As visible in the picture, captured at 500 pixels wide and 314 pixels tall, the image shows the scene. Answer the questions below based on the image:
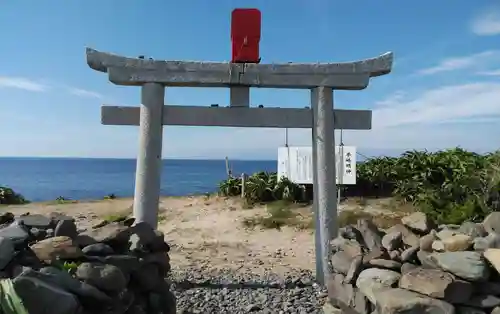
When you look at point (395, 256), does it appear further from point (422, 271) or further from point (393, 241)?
point (422, 271)

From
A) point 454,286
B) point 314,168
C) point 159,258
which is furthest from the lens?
point 314,168

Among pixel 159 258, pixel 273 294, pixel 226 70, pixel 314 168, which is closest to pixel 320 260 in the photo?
pixel 273 294

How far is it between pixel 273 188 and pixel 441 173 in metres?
4.47

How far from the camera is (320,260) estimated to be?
580cm

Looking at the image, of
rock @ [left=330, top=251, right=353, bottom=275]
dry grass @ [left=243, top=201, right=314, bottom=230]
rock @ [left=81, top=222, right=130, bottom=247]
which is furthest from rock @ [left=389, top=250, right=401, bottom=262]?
dry grass @ [left=243, top=201, right=314, bottom=230]

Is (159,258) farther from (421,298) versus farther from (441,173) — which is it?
(441,173)

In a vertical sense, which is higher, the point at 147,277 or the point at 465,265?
the point at 465,265

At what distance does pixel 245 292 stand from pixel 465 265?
2869 millimetres

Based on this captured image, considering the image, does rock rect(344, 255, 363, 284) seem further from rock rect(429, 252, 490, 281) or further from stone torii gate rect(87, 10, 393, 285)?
stone torii gate rect(87, 10, 393, 285)

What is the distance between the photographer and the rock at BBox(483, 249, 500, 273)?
327 centimetres

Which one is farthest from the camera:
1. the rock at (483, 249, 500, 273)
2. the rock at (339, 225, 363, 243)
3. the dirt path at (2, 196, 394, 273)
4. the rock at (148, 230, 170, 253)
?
the dirt path at (2, 196, 394, 273)

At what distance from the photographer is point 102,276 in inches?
130

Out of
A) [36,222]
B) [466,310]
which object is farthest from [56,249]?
[466,310]

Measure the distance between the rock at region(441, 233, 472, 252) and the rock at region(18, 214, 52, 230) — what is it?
3.20 meters
